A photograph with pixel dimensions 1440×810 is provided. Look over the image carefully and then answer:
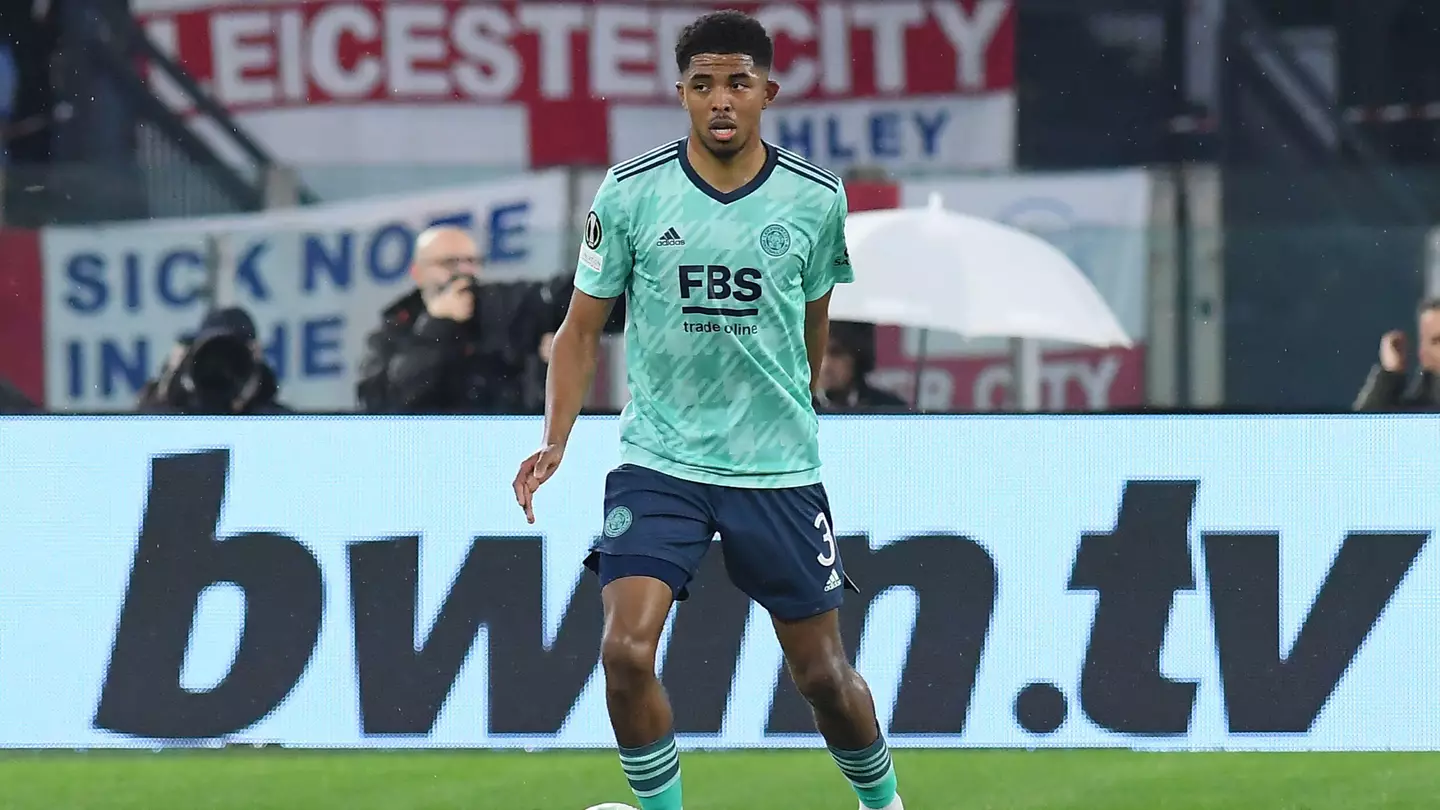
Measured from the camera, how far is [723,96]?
A: 4047mm

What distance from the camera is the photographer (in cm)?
708

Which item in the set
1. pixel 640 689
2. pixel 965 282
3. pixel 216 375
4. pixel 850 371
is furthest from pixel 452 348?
pixel 640 689

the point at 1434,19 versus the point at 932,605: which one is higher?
the point at 1434,19

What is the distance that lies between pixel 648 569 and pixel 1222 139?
5.30 m

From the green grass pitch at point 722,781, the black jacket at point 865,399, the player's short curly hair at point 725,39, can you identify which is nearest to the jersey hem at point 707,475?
the player's short curly hair at point 725,39

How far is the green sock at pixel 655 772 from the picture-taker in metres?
4.09

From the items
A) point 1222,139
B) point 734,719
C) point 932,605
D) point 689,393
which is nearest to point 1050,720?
point 932,605

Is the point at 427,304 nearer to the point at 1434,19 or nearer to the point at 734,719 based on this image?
the point at 734,719

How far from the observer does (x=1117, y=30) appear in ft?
29.5

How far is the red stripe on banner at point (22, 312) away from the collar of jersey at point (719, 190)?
13.1 feet

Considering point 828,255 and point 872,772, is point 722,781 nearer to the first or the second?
point 872,772

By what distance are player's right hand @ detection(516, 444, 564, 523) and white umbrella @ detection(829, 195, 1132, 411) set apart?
10.4 feet

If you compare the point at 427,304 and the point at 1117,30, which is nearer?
the point at 427,304

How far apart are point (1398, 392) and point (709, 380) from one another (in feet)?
11.2
